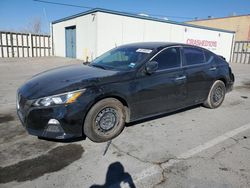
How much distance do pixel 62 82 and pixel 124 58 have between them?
→ 1415mm

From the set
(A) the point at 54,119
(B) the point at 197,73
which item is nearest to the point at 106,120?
(A) the point at 54,119

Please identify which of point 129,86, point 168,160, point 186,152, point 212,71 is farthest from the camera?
point 212,71

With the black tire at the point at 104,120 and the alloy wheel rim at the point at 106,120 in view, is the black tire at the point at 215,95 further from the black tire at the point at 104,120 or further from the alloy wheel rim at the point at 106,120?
the alloy wheel rim at the point at 106,120

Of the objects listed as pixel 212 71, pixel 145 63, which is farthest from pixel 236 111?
pixel 145 63

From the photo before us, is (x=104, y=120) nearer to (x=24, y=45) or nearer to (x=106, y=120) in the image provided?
(x=106, y=120)

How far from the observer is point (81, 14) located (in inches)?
595

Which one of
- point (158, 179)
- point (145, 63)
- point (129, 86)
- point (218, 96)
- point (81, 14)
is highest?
point (81, 14)

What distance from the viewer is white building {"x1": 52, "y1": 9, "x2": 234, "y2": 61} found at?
542 inches

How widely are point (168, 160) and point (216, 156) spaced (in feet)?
2.38

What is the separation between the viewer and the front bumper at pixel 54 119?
9.54ft

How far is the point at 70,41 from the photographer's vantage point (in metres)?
17.6

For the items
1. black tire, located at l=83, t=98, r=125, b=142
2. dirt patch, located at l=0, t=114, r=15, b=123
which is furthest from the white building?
black tire, located at l=83, t=98, r=125, b=142

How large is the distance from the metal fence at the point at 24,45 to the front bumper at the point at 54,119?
58.7 feet

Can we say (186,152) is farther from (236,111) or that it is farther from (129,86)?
(236,111)
